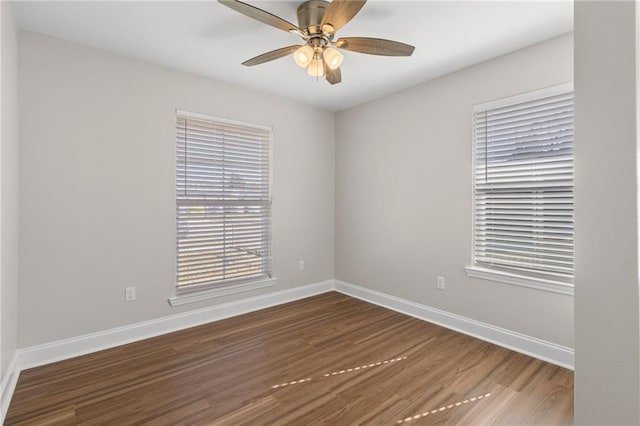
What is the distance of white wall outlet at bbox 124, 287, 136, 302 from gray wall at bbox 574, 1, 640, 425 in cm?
310

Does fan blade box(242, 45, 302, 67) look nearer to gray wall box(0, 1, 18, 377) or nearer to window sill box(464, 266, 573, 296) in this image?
gray wall box(0, 1, 18, 377)

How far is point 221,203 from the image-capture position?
10.8 ft

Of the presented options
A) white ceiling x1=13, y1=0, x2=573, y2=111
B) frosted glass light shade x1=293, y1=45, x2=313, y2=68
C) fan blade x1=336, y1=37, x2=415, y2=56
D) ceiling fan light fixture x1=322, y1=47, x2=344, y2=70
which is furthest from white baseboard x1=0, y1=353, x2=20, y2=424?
fan blade x1=336, y1=37, x2=415, y2=56

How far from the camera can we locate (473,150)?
2.88 meters

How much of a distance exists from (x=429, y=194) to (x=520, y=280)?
1147 mm

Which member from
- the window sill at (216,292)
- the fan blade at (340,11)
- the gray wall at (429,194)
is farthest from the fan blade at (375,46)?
the window sill at (216,292)

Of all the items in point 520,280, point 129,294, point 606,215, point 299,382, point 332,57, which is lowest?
point 299,382

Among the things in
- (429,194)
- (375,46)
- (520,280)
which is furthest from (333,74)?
(520,280)

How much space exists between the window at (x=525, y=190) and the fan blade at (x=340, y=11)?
1.68 meters

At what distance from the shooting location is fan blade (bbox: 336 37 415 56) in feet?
6.56

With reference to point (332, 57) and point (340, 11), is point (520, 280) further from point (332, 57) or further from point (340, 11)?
point (340, 11)

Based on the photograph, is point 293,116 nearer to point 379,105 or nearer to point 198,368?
point 379,105

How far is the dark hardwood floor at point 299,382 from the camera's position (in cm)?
179

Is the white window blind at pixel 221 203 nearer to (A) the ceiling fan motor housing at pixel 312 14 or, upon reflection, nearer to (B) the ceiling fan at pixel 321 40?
(B) the ceiling fan at pixel 321 40
